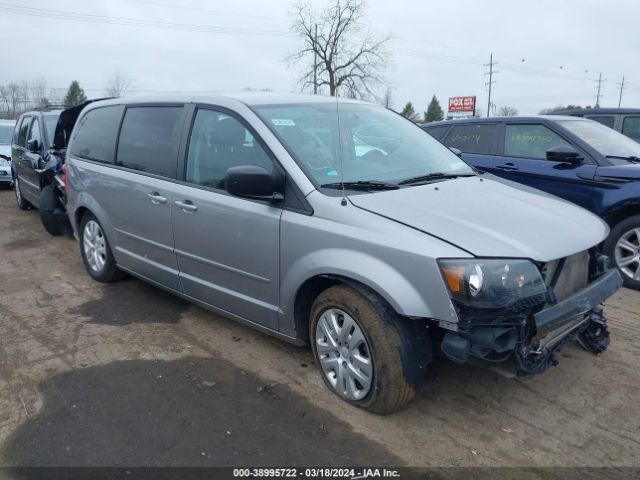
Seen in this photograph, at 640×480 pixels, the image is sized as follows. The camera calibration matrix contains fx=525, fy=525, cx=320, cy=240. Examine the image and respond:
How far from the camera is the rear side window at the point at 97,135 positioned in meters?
4.89

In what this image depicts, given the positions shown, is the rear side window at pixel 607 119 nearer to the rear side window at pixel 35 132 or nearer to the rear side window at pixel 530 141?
the rear side window at pixel 530 141

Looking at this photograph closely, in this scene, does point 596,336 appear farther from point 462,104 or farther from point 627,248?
point 462,104

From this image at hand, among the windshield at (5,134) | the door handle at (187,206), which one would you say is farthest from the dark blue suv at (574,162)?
the windshield at (5,134)

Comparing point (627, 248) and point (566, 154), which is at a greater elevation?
point (566, 154)

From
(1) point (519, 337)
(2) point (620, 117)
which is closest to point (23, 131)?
(1) point (519, 337)

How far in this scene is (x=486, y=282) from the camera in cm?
254

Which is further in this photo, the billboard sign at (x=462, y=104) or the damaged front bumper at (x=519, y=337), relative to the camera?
the billboard sign at (x=462, y=104)

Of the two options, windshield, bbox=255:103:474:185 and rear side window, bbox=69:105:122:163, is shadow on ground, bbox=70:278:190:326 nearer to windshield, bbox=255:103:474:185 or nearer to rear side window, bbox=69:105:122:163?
rear side window, bbox=69:105:122:163

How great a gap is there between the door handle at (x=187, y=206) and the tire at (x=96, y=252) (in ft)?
5.07

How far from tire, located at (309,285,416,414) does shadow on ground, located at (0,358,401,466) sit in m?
0.22

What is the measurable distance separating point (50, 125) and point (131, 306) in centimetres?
515

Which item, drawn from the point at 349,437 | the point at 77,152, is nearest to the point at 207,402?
the point at 349,437

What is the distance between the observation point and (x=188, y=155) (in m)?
3.93

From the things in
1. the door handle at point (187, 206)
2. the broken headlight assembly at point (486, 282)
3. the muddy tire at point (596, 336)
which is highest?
the door handle at point (187, 206)
